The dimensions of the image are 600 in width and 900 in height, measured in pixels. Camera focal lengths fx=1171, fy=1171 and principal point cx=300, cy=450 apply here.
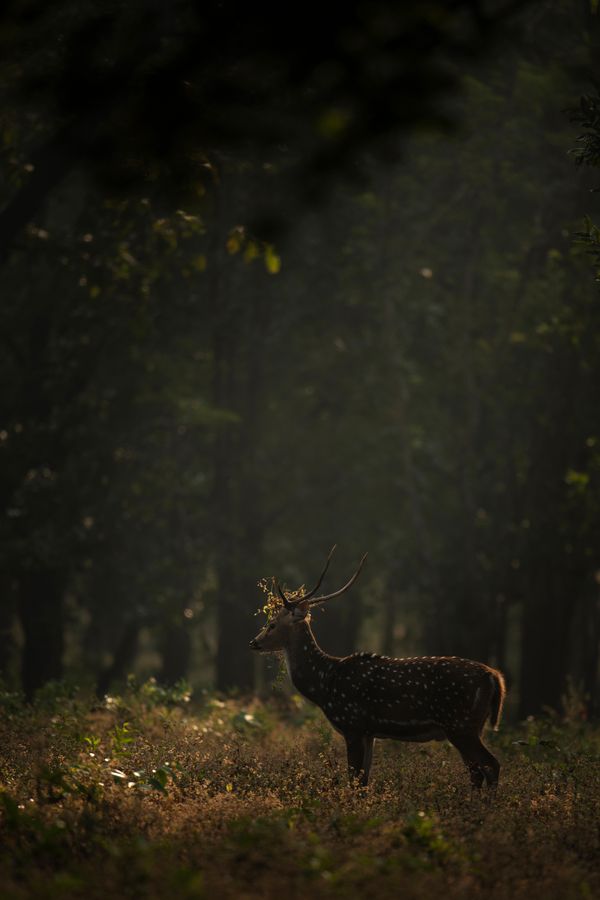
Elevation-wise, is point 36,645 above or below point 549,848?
below

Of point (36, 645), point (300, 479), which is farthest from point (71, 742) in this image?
point (300, 479)

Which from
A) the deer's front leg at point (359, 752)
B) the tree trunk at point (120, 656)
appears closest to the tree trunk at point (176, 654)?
the tree trunk at point (120, 656)

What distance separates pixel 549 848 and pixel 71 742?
18.0 feet

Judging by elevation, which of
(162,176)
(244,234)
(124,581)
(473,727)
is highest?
(162,176)

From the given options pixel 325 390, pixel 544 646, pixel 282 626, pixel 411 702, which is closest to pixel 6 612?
pixel 325 390

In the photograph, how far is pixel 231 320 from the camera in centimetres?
2669

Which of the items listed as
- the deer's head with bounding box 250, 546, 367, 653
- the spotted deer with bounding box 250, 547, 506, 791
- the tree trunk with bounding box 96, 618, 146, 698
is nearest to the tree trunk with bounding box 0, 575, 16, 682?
the tree trunk with bounding box 96, 618, 146, 698

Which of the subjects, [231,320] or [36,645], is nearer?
[36,645]

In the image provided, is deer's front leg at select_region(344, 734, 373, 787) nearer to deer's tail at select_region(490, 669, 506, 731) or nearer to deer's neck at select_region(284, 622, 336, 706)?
deer's neck at select_region(284, 622, 336, 706)

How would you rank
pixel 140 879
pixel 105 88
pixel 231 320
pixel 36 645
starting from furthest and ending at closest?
pixel 231 320
pixel 36 645
pixel 105 88
pixel 140 879

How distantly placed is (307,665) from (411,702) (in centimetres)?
168

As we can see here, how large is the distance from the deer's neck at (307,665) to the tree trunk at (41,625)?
11.3 metres

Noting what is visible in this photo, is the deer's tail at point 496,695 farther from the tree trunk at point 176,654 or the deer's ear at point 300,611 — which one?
the tree trunk at point 176,654

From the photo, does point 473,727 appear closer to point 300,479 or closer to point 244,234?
point 244,234
